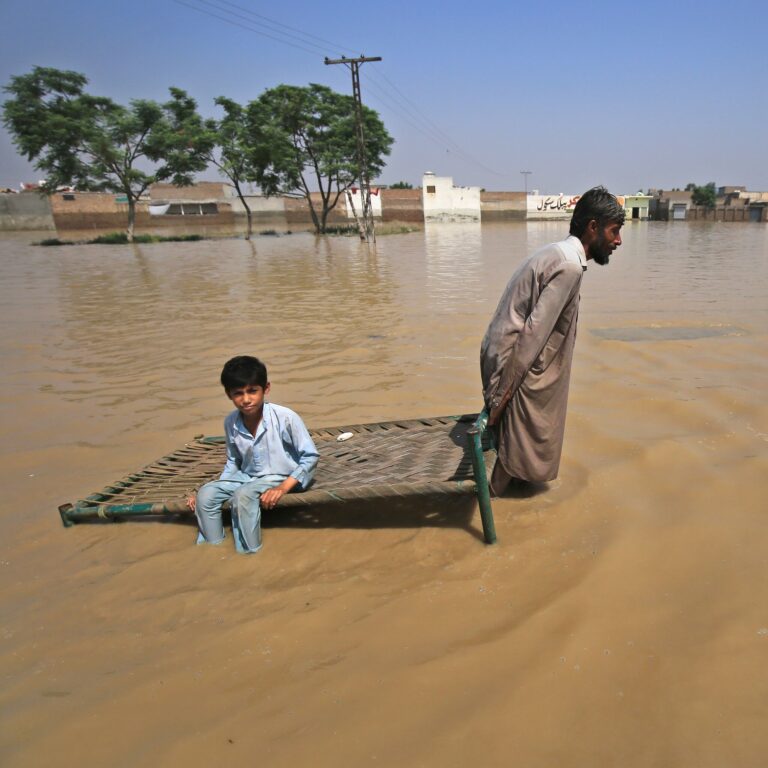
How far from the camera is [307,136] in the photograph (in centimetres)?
3447

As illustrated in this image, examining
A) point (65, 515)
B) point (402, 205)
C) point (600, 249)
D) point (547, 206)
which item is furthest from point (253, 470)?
point (547, 206)

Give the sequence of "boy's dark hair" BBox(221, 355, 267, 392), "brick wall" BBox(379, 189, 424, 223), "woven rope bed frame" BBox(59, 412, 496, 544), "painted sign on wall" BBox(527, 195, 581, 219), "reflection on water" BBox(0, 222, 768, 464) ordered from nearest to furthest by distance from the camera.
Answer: "woven rope bed frame" BBox(59, 412, 496, 544) < "boy's dark hair" BBox(221, 355, 267, 392) < "reflection on water" BBox(0, 222, 768, 464) < "brick wall" BBox(379, 189, 424, 223) < "painted sign on wall" BBox(527, 195, 581, 219)

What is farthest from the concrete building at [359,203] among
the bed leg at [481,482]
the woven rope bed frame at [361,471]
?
the bed leg at [481,482]

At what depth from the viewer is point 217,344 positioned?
6832mm

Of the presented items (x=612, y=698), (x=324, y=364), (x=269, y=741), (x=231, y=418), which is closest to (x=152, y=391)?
(x=324, y=364)

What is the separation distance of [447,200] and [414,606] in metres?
50.5

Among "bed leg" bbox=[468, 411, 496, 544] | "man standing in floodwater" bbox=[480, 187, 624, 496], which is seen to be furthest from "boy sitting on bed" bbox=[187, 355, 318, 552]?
"man standing in floodwater" bbox=[480, 187, 624, 496]

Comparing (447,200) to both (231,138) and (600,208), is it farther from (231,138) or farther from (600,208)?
(600,208)

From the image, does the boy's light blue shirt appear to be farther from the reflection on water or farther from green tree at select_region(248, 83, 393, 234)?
green tree at select_region(248, 83, 393, 234)

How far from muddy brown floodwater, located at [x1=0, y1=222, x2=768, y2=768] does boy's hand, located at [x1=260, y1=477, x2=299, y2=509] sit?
8.4 inches

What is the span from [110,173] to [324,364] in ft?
104

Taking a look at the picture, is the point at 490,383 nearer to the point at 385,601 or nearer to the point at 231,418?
the point at 385,601

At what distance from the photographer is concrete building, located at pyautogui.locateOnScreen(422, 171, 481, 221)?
4850 cm

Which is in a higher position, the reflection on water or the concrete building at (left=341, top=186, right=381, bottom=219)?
the concrete building at (left=341, top=186, right=381, bottom=219)
